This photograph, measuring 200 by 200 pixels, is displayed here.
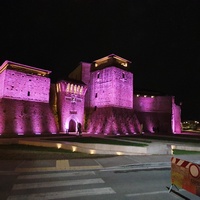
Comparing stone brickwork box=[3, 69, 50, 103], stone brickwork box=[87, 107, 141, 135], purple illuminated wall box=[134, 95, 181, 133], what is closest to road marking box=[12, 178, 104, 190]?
stone brickwork box=[3, 69, 50, 103]

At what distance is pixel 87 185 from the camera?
21.2ft

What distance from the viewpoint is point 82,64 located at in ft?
129

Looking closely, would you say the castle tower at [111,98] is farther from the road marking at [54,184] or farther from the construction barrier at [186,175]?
the construction barrier at [186,175]

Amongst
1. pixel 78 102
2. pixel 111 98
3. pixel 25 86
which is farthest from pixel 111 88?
pixel 25 86

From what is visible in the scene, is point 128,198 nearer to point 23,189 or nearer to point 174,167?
point 174,167

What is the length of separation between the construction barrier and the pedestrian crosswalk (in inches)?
84.2

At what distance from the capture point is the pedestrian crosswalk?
5.54 m

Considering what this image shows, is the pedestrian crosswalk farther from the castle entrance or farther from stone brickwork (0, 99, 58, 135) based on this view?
the castle entrance

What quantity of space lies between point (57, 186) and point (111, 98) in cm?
2769

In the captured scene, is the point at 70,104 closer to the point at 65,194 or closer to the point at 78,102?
the point at 78,102

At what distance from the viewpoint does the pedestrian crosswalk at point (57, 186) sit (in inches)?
218

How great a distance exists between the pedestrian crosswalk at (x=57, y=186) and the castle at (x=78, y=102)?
20722 millimetres

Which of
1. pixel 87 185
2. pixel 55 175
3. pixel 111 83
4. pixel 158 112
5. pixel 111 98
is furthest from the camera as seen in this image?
pixel 158 112

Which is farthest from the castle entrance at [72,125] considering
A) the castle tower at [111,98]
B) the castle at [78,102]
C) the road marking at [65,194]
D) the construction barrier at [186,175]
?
the construction barrier at [186,175]
